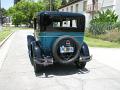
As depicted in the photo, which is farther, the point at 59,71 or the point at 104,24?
the point at 104,24

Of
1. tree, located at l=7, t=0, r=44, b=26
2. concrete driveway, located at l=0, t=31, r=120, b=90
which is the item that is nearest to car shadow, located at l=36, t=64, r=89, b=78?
concrete driveway, located at l=0, t=31, r=120, b=90

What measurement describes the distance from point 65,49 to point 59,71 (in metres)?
0.98

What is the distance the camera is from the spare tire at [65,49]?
8695 mm

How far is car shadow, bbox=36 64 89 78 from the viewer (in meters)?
8.85

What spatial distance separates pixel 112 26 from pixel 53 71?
17143mm

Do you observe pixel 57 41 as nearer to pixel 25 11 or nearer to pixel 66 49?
→ pixel 66 49

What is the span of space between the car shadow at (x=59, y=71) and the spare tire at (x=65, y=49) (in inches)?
19.1

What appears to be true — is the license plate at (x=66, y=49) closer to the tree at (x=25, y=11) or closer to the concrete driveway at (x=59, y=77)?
the concrete driveway at (x=59, y=77)

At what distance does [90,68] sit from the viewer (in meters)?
10.0

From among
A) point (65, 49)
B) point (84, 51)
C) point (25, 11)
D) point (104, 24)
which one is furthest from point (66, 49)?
point (25, 11)

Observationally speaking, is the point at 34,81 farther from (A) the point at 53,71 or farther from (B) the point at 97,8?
(B) the point at 97,8

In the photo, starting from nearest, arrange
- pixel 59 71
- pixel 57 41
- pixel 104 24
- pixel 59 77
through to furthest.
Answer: pixel 59 77 < pixel 57 41 < pixel 59 71 < pixel 104 24

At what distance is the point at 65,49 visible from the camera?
8.80 m

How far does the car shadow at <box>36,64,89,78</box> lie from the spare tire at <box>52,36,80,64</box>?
1.60ft
